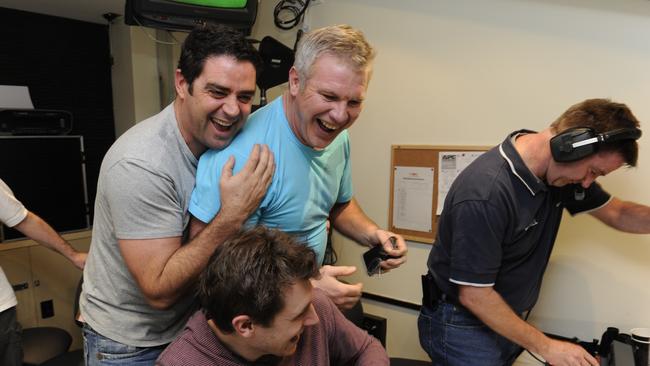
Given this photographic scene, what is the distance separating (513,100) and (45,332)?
259 cm

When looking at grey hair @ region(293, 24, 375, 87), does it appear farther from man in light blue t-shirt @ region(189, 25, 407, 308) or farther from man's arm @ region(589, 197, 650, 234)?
man's arm @ region(589, 197, 650, 234)

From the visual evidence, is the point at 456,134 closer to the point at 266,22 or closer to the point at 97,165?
the point at 266,22

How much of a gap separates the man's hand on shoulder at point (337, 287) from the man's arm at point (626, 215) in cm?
116

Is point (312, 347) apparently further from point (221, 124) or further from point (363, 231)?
point (221, 124)

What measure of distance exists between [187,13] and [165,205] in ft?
3.85

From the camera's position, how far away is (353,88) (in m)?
1.07

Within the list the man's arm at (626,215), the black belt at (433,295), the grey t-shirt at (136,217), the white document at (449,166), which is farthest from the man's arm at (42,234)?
the man's arm at (626,215)

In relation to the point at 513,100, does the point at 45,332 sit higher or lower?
lower

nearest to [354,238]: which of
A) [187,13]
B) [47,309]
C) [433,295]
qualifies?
[433,295]

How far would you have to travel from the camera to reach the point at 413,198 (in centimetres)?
236

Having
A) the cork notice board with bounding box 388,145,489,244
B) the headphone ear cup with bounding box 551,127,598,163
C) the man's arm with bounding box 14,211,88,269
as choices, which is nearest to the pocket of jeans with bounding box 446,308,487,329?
the headphone ear cup with bounding box 551,127,598,163

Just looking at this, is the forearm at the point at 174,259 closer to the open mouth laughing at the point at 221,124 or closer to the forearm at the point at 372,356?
the open mouth laughing at the point at 221,124

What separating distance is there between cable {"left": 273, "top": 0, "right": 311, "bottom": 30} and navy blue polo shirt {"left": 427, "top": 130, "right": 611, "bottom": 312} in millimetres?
1658

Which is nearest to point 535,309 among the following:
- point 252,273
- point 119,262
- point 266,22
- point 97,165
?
point 252,273
